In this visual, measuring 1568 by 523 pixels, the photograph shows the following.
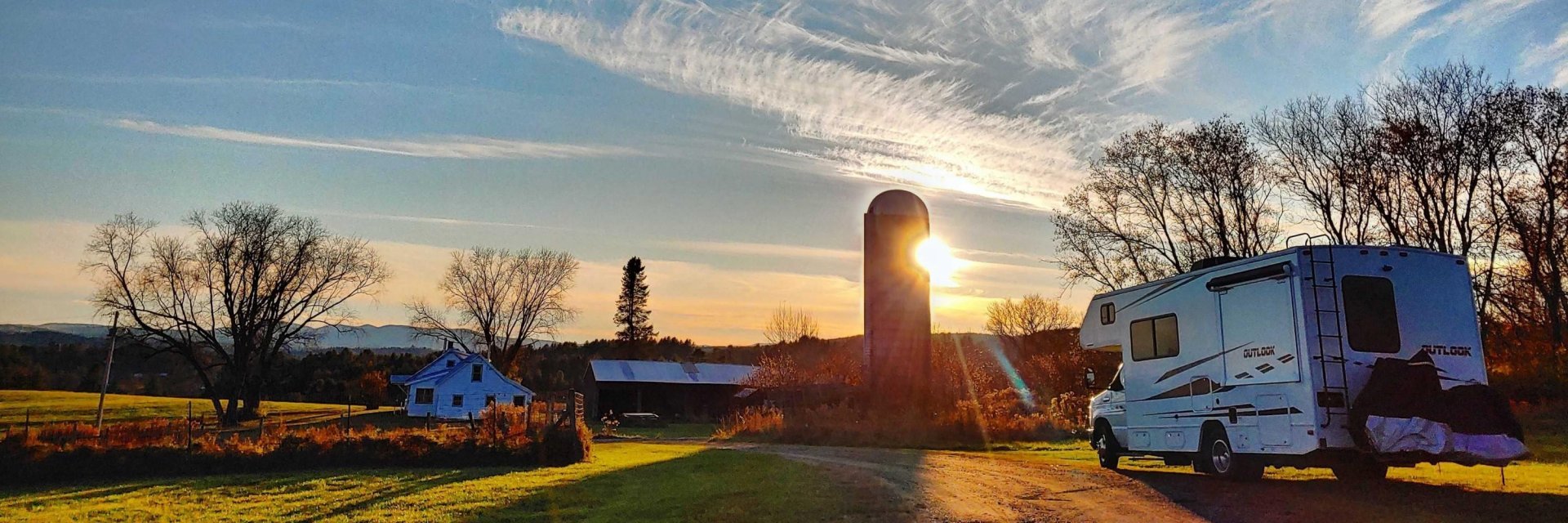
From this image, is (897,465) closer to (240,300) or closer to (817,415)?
(817,415)

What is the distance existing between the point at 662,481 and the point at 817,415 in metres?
14.9

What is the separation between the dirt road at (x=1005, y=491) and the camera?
10.5 meters

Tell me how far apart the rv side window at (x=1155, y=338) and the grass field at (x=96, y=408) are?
4703cm

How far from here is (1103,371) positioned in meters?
38.2

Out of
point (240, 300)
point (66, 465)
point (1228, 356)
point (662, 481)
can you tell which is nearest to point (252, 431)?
point (66, 465)

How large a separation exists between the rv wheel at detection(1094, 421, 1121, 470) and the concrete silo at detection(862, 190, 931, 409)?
45.1ft

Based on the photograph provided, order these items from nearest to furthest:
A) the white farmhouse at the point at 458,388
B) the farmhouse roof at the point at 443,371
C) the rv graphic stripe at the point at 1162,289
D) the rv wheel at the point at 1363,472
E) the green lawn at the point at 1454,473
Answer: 1. the green lawn at the point at 1454,473
2. the rv wheel at the point at 1363,472
3. the rv graphic stripe at the point at 1162,289
4. the white farmhouse at the point at 458,388
5. the farmhouse roof at the point at 443,371

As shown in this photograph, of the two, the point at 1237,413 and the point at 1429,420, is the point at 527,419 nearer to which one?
the point at 1237,413

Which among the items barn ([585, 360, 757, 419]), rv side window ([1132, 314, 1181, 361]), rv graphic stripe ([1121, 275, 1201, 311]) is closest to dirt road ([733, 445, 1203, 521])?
rv side window ([1132, 314, 1181, 361])

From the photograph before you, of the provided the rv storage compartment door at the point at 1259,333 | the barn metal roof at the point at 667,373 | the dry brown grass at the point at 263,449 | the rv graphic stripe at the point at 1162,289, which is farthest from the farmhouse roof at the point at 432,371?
the rv storage compartment door at the point at 1259,333

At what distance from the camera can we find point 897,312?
30969 millimetres

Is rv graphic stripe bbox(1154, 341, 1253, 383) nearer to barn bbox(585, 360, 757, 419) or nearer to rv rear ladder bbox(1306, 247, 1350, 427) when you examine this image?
rv rear ladder bbox(1306, 247, 1350, 427)

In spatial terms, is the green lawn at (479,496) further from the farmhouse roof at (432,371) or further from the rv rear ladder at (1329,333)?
the farmhouse roof at (432,371)

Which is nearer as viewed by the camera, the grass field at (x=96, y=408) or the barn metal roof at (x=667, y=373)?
the grass field at (x=96, y=408)
